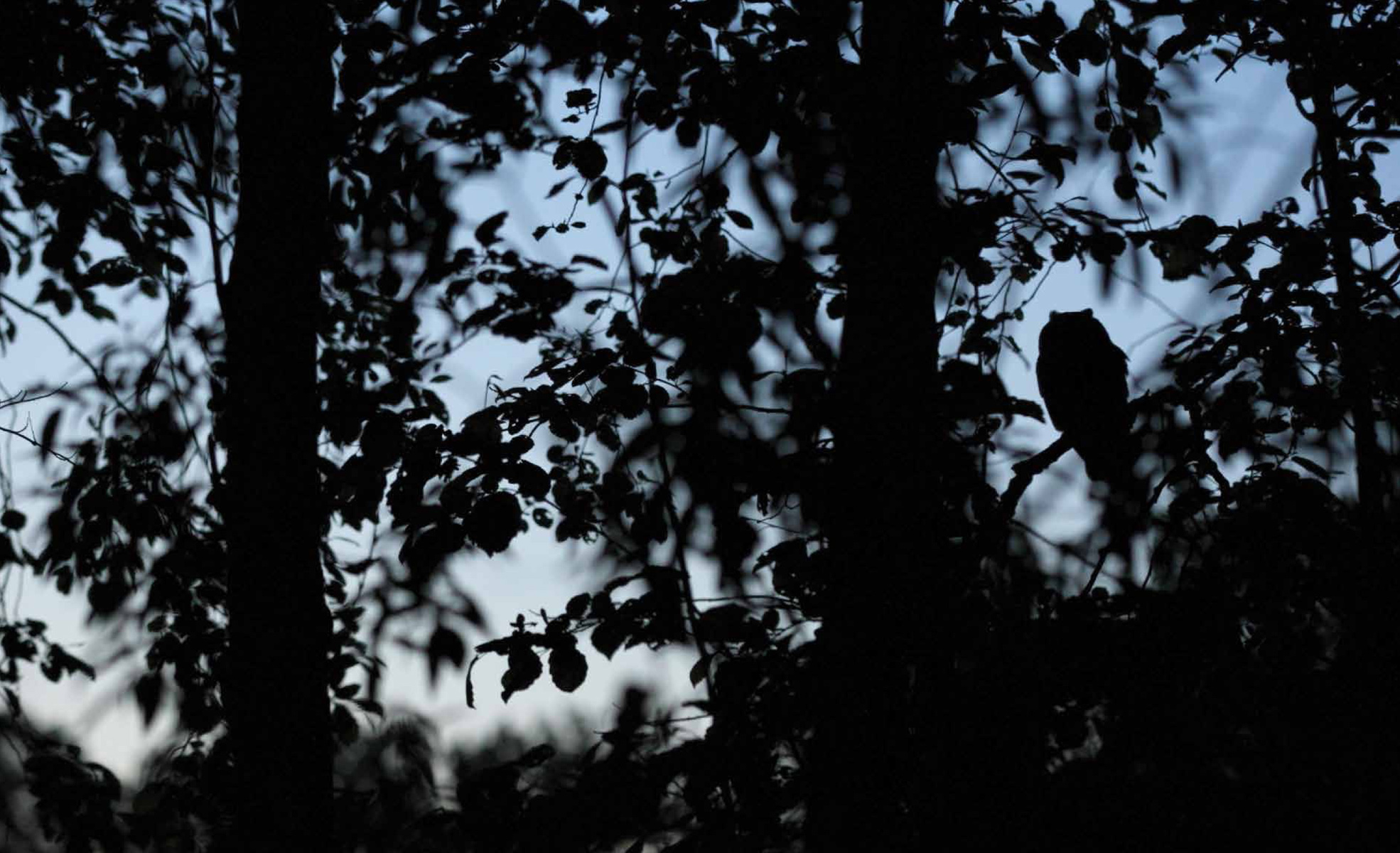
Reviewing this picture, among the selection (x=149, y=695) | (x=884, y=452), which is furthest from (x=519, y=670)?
(x=149, y=695)

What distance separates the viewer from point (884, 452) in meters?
2.31

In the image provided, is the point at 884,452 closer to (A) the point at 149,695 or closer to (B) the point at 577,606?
(B) the point at 577,606

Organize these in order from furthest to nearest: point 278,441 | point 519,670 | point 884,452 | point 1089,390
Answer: point 1089,390 < point 278,441 < point 884,452 < point 519,670

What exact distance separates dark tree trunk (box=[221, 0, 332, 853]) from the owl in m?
1.63

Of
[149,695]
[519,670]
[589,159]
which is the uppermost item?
[589,159]

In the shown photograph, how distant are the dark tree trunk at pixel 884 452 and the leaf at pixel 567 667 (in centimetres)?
43

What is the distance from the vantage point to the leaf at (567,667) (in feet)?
7.04

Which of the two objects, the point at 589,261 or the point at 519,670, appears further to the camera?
the point at 589,261

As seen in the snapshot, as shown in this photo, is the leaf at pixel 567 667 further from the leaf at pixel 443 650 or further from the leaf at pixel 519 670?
the leaf at pixel 443 650

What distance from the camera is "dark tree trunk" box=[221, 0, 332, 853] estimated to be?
8.45 feet

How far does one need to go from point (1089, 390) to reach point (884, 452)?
0.76m

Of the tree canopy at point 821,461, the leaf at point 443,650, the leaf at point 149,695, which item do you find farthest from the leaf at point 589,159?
the leaf at point 149,695

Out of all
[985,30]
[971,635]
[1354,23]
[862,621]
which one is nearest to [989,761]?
[971,635]

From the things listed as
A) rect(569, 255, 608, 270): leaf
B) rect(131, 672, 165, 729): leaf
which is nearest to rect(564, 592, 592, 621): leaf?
rect(569, 255, 608, 270): leaf
